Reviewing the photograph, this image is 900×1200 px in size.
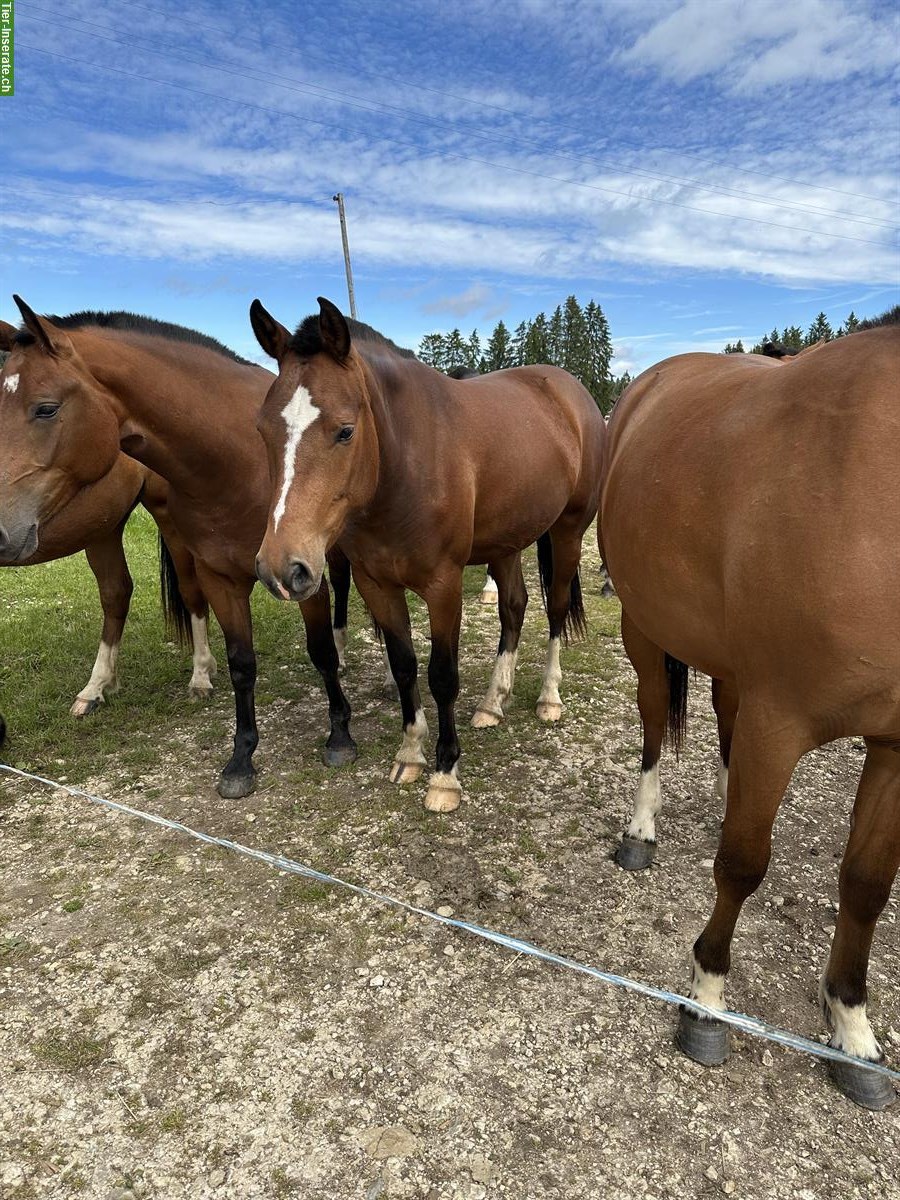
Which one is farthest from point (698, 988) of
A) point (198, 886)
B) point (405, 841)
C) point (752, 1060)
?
point (198, 886)

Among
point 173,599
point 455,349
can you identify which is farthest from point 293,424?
point 455,349

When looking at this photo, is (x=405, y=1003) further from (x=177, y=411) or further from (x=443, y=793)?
(x=177, y=411)

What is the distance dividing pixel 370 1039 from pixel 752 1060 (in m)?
1.24

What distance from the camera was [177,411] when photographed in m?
3.17

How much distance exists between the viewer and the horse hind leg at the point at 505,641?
15.0ft

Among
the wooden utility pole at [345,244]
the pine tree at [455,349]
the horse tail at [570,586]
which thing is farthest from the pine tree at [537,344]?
the horse tail at [570,586]

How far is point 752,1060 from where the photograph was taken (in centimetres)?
209

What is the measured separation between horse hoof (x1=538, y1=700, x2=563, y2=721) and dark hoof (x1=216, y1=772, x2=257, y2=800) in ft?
6.46

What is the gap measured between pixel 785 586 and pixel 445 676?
224 centimetres

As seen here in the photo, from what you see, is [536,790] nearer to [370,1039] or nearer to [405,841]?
[405,841]

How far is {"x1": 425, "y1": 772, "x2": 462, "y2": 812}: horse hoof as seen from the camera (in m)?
3.52

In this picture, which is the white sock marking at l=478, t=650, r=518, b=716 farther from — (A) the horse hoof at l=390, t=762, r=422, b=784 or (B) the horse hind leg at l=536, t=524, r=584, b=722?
(A) the horse hoof at l=390, t=762, r=422, b=784

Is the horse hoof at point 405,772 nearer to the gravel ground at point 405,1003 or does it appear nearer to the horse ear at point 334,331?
the gravel ground at point 405,1003

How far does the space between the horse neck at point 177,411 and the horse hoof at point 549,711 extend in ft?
8.23
